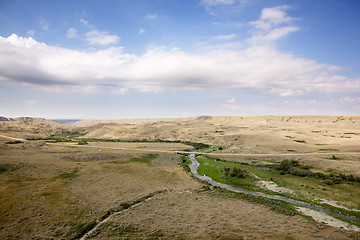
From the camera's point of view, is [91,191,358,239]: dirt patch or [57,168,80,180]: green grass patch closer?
[91,191,358,239]: dirt patch

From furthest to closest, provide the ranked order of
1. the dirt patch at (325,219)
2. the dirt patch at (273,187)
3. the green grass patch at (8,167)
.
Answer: the green grass patch at (8,167)
the dirt patch at (273,187)
the dirt patch at (325,219)

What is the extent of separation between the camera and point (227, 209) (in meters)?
34.1

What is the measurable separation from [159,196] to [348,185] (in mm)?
42118

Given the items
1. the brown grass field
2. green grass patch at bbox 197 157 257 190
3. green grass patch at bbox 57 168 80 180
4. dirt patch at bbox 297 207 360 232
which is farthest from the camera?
green grass patch at bbox 197 157 257 190

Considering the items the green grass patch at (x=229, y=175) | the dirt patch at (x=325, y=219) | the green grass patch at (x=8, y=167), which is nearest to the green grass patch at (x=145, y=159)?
the green grass patch at (x=229, y=175)

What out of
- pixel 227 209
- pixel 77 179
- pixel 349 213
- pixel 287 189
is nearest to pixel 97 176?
pixel 77 179

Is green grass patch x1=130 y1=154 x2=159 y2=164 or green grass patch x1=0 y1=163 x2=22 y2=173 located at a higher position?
green grass patch x1=0 y1=163 x2=22 y2=173

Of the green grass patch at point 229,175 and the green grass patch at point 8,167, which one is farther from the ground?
the green grass patch at point 8,167

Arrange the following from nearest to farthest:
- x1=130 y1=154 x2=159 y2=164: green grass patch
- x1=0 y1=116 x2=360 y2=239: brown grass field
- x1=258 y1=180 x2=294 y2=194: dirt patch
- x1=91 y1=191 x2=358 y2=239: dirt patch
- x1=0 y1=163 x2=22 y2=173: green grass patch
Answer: x1=91 y1=191 x2=358 y2=239: dirt patch, x1=0 y1=116 x2=360 y2=239: brown grass field, x1=258 y1=180 x2=294 y2=194: dirt patch, x1=0 y1=163 x2=22 y2=173: green grass patch, x1=130 y1=154 x2=159 y2=164: green grass patch

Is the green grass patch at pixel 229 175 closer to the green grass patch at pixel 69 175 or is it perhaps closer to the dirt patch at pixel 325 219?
the dirt patch at pixel 325 219

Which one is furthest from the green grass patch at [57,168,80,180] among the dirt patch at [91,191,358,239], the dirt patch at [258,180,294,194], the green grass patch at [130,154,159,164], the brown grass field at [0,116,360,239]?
the dirt patch at [258,180,294,194]

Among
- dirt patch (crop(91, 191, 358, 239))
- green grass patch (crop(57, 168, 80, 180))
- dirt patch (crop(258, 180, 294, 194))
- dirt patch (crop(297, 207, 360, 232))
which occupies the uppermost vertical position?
green grass patch (crop(57, 168, 80, 180))

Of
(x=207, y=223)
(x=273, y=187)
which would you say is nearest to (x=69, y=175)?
(x=207, y=223)

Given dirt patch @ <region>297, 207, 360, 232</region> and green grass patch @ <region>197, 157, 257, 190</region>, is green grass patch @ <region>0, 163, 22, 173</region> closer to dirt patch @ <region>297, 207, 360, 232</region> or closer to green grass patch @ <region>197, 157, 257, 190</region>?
green grass patch @ <region>197, 157, 257, 190</region>
